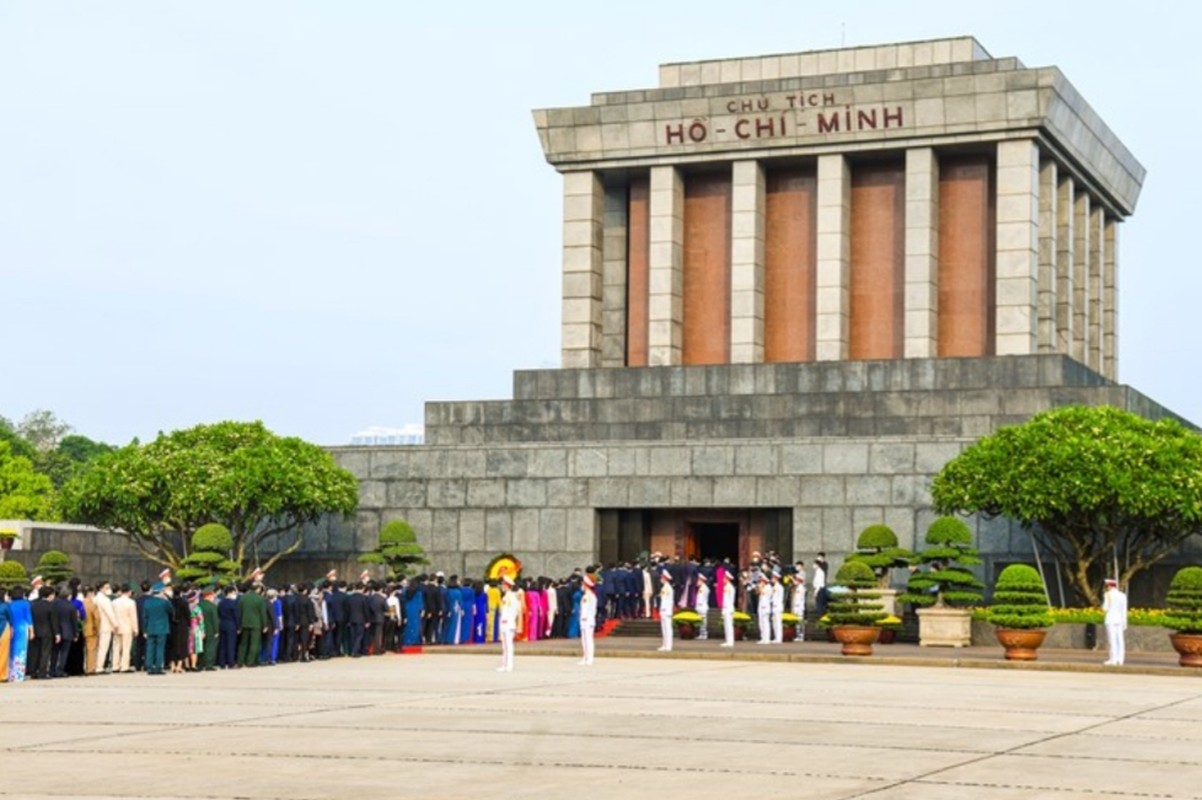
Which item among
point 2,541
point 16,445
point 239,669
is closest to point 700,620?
point 239,669

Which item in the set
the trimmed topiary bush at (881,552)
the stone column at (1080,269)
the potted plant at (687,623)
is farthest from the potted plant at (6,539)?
the stone column at (1080,269)

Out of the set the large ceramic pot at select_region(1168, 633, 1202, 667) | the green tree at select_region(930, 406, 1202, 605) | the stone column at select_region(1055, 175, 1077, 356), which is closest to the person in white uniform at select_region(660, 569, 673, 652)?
the green tree at select_region(930, 406, 1202, 605)

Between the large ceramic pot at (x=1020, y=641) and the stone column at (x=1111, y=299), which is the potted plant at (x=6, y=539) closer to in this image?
the large ceramic pot at (x=1020, y=641)

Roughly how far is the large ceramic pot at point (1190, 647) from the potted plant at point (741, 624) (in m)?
10.1

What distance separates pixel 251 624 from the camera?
31.8 meters

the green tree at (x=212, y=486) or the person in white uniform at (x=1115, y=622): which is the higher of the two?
the green tree at (x=212, y=486)

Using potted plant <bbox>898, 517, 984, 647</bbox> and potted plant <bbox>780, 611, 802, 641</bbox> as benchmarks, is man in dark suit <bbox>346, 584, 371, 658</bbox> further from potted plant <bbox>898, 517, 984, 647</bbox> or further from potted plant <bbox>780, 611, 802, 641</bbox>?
potted plant <bbox>898, 517, 984, 647</bbox>

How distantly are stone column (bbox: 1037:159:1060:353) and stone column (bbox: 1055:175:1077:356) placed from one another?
5.61 ft

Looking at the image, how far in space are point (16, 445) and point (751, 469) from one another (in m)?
63.3

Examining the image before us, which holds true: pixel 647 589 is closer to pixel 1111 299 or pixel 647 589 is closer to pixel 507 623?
pixel 507 623

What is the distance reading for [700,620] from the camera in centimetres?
3975

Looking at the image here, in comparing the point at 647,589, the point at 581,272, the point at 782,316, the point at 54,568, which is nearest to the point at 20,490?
the point at 581,272

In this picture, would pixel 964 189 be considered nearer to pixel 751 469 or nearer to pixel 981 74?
pixel 981 74

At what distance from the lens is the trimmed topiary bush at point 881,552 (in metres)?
40.2
